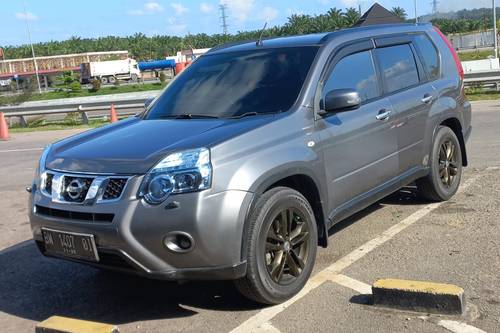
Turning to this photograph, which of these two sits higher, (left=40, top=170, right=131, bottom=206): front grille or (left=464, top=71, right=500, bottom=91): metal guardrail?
(left=40, top=170, right=131, bottom=206): front grille

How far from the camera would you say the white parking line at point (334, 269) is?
154 inches

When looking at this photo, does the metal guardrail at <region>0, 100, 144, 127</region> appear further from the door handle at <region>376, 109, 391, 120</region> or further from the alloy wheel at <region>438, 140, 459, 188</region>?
the door handle at <region>376, 109, 391, 120</region>

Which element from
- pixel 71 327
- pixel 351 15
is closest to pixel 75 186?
pixel 71 327

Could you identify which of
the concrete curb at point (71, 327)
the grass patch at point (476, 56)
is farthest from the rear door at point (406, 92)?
the grass patch at point (476, 56)

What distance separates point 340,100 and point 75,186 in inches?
79.0

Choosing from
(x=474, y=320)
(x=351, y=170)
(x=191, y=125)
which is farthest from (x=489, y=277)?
(x=191, y=125)

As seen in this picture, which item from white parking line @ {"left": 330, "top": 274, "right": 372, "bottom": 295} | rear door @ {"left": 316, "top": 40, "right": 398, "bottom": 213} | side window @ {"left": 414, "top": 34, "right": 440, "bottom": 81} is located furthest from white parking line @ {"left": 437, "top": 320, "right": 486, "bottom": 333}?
side window @ {"left": 414, "top": 34, "right": 440, "bottom": 81}

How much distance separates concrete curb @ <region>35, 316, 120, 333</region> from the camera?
365 cm

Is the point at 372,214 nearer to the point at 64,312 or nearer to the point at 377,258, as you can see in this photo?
the point at 377,258

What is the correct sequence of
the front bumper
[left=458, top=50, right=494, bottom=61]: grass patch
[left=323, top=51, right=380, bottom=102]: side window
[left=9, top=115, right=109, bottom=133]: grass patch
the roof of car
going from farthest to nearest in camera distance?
1. [left=458, top=50, right=494, bottom=61]: grass patch
2. [left=9, top=115, right=109, bottom=133]: grass patch
3. the roof of car
4. [left=323, top=51, right=380, bottom=102]: side window
5. the front bumper

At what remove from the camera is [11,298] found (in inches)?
189

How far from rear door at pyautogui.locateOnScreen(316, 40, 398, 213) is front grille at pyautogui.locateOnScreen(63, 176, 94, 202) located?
1.73m

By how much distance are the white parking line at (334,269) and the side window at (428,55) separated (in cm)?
140

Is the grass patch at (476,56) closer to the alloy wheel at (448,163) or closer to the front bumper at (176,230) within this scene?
the alloy wheel at (448,163)
